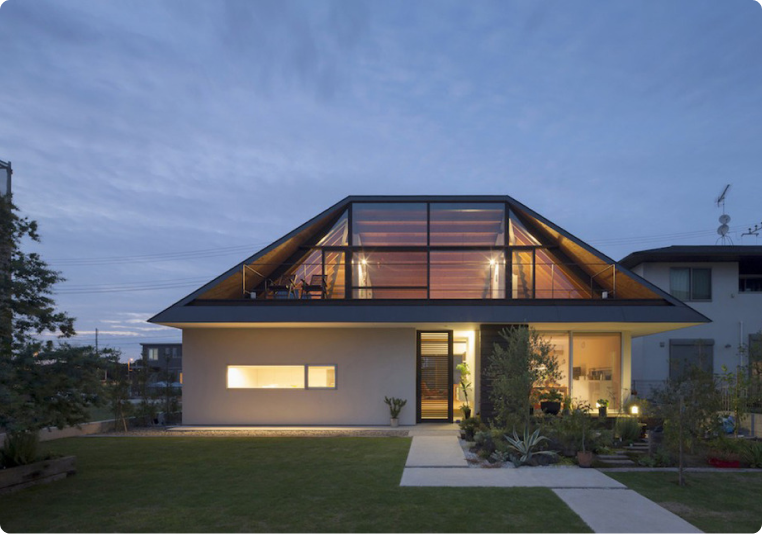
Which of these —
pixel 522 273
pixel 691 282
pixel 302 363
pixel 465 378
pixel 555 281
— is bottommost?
pixel 465 378

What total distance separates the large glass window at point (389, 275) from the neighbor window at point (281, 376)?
2.78m

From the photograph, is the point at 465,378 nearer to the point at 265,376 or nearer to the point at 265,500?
the point at 265,376

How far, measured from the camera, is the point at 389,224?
1867 centimetres

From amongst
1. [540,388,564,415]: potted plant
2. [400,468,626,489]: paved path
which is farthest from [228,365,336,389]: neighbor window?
[400,468,626,489]: paved path

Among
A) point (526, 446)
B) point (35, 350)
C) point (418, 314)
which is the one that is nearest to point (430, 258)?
point (418, 314)

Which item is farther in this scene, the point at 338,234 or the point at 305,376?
the point at 338,234

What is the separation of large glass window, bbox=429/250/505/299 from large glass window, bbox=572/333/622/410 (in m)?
3.64

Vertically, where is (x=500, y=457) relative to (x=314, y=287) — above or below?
below

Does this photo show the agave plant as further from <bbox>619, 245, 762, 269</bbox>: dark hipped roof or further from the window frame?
<bbox>619, 245, 762, 269</bbox>: dark hipped roof

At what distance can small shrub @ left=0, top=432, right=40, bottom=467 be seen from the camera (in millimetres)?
10180

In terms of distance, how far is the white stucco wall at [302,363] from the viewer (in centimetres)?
1827

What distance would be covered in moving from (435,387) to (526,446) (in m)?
6.77

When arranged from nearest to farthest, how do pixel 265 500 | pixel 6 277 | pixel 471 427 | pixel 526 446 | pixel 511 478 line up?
pixel 265 500
pixel 6 277
pixel 511 478
pixel 526 446
pixel 471 427

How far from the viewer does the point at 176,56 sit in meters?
20.8
